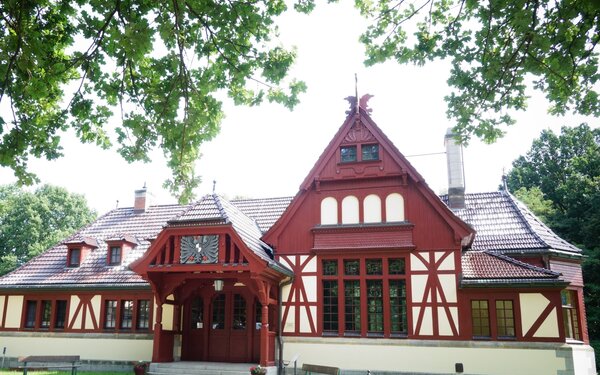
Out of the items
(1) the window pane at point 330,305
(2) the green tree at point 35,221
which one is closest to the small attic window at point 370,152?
(1) the window pane at point 330,305

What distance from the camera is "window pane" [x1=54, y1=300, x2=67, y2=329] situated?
776 inches

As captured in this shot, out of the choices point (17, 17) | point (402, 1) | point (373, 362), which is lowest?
point (373, 362)

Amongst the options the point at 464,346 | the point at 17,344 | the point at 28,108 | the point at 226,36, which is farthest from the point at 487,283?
the point at 17,344

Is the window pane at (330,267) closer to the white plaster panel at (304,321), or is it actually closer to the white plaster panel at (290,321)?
the white plaster panel at (304,321)

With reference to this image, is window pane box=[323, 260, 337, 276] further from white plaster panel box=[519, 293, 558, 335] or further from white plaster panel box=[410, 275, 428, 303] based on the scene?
white plaster panel box=[519, 293, 558, 335]

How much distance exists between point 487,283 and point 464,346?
6.50 feet

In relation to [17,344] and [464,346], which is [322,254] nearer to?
[464,346]

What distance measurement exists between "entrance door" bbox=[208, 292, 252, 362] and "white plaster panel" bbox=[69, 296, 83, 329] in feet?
17.2

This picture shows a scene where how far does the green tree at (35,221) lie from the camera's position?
141 feet

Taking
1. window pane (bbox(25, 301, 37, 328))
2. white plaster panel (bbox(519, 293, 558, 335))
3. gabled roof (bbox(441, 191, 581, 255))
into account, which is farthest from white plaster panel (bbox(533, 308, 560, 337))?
window pane (bbox(25, 301, 37, 328))

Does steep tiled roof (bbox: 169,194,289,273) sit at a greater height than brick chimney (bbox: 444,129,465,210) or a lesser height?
lesser

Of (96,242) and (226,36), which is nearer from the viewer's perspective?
(226,36)

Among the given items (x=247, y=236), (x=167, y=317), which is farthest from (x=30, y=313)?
(x=247, y=236)

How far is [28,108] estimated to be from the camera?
8242 mm
